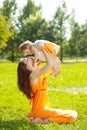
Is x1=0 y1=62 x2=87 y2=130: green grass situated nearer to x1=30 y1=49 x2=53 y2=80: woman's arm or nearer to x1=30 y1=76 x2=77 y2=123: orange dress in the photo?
x1=30 y1=76 x2=77 y2=123: orange dress

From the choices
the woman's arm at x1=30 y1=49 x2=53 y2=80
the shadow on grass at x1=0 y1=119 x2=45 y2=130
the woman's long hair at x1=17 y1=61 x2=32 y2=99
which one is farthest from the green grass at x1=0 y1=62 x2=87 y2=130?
the woman's arm at x1=30 y1=49 x2=53 y2=80

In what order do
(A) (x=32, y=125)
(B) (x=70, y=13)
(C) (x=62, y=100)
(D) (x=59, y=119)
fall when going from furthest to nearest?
(B) (x=70, y=13) → (C) (x=62, y=100) → (D) (x=59, y=119) → (A) (x=32, y=125)

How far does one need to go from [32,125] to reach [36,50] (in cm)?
199

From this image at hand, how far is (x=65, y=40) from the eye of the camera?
82438 millimetres

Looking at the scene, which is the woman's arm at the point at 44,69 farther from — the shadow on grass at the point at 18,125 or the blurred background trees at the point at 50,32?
the blurred background trees at the point at 50,32

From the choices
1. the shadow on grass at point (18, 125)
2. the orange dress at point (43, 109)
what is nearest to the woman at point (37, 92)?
the orange dress at point (43, 109)

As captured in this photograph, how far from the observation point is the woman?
399 inches

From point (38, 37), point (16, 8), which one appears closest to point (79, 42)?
point (38, 37)

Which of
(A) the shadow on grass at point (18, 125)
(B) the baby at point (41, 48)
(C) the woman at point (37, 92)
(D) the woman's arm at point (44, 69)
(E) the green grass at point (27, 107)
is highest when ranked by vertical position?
(B) the baby at point (41, 48)

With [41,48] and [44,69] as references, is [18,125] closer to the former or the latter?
[44,69]

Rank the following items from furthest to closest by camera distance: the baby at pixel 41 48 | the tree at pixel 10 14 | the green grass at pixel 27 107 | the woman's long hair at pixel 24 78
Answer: the tree at pixel 10 14 → the woman's long hair at pixel 24 78 → the baby at pixel 41 48 → the green grass at pixel 27 107

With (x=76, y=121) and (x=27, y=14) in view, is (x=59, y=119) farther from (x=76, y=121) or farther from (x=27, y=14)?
(x=27, y=14)

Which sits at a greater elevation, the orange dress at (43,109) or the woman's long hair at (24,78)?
the woman's long hair at (24,78)

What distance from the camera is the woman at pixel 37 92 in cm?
1014
